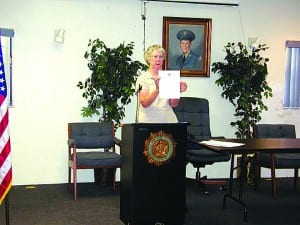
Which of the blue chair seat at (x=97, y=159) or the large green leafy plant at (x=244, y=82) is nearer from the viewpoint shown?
the blue chair seat at (x=97, y=159)

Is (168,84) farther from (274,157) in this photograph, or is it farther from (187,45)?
(187,45)

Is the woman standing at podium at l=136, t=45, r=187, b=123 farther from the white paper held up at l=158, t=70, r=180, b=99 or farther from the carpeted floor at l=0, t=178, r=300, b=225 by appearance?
the carpeted floor at l=0, t=178, r=300, b=225

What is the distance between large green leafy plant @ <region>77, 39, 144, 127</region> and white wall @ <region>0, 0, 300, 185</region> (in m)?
0.20

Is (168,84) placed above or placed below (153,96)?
above

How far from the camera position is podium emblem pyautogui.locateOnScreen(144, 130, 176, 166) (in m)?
3.48

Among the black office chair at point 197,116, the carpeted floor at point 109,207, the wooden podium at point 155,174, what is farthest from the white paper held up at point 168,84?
the black office chair at point 197,116

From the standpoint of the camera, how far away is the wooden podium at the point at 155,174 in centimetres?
347

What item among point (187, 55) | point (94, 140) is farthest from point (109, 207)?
point (187, 55)

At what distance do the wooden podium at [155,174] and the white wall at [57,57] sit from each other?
2125 mm

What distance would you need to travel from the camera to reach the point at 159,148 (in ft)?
11.5

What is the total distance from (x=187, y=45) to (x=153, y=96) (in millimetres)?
2205

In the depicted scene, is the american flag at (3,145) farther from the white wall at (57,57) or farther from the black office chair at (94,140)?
the white wall at (57,57)

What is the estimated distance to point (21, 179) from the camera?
17.7 ft

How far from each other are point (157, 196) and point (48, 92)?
2529 mm
